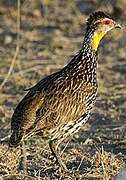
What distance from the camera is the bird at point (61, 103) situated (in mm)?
6117

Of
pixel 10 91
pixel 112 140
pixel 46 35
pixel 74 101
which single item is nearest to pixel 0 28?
pixel 46 35

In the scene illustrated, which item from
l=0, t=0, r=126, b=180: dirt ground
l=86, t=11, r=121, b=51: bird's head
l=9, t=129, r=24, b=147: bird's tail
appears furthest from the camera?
l=86, t=11, r=121, b=51: bird's head

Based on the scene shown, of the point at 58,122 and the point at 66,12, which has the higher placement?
the point at 66,12

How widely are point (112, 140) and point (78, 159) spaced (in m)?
0.80

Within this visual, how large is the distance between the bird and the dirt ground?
0.84ft

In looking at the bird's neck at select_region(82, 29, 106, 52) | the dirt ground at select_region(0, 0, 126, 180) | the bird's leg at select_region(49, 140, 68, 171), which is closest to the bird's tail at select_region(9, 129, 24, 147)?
the dirt ground at select_region(0, 0, 126, 180)

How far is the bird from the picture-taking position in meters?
6.12

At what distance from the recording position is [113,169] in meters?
6.11

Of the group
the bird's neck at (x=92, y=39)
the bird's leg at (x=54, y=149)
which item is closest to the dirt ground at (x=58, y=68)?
the bird's leg at (x=54, y=149)

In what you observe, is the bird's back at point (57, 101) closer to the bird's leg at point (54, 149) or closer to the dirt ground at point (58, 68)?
the bird's leg at point (54, 149)

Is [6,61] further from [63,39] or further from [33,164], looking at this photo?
[33,164]

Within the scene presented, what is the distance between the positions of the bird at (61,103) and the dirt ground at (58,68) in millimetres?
255

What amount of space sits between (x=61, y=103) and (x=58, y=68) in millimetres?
4339

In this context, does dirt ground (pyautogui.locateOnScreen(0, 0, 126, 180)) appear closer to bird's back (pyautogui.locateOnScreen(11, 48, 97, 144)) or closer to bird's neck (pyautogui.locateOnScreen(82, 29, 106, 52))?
bird's back (pyautogui.locateOnScreen(11, 48, 97, 144))
